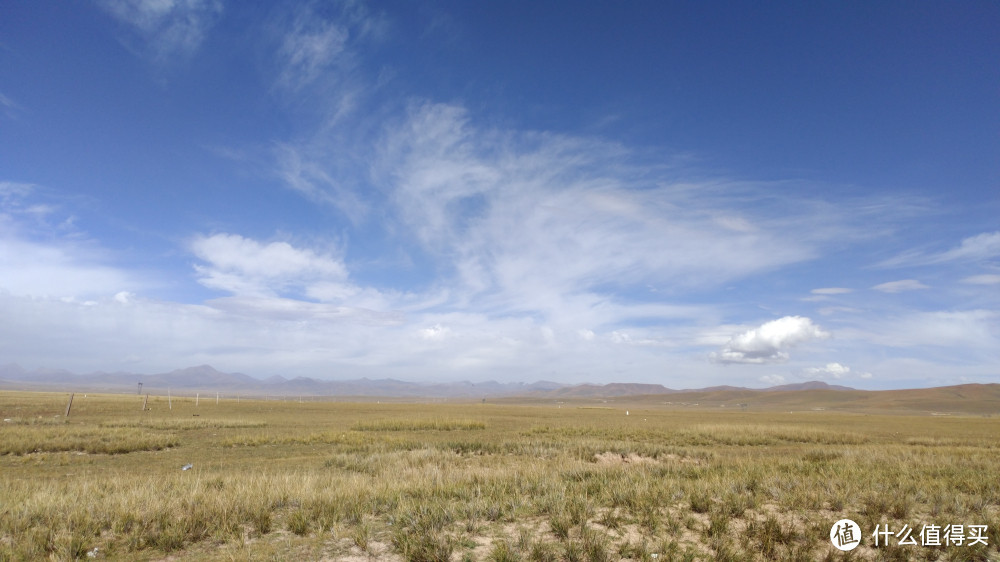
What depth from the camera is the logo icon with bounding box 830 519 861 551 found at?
754 centimetres

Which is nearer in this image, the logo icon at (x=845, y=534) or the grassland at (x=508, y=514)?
the grassland at (x=508, y=514)

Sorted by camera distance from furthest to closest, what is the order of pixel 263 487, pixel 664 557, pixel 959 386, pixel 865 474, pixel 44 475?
1. pixel 959 386
2. pixel 44 475
3. pixel 865 474
4. pixel 263 487
5. pixel 664 557

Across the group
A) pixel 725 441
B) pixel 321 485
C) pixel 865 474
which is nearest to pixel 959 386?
pixel 725 441

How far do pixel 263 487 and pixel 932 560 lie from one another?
12053 millimetres

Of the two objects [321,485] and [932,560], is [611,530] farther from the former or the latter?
[321,485]

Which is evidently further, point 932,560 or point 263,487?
point 263,487

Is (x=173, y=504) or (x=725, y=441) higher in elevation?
(x=173, y=504)

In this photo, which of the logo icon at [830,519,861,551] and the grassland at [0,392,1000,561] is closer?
the grassland at [0,392,1000,561]

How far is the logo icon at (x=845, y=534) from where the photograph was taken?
24.7 ft

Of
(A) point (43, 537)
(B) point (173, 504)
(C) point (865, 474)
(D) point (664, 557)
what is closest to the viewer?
(D) point (664, 557)

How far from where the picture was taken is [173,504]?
30.7 ft

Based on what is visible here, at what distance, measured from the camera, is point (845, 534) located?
308 inches

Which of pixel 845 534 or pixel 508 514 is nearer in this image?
pixel 845 534

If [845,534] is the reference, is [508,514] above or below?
below
